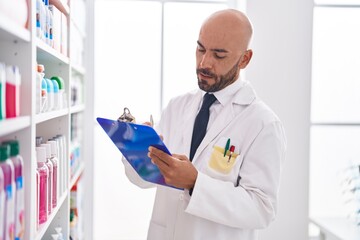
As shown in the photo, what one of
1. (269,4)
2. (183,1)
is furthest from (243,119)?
(183,1)

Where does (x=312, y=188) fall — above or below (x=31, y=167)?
below

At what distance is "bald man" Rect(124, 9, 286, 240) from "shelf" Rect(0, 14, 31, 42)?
62 cm

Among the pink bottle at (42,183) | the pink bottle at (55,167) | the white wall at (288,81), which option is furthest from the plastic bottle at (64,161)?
the white wall at (288,81)

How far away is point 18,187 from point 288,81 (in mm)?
2288

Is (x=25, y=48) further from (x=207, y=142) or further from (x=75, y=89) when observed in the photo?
(x=75, y=89)

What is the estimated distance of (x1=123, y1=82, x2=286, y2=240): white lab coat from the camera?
1.62 meters

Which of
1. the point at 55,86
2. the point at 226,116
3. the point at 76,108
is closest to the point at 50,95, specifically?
the point at 55,86

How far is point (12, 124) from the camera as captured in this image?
3.67ft

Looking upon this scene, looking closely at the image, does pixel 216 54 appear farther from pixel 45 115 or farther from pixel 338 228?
pixel 338 228

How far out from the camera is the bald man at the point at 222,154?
1614 millimetres

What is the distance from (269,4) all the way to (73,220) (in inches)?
76.7

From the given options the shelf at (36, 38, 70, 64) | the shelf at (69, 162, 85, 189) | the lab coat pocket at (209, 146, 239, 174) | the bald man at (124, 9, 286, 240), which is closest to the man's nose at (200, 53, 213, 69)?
the bald man at (124, 9, 286, 240)

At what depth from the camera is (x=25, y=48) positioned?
1312mm

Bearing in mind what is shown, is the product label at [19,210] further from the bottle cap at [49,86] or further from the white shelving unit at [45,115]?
the bottle cap at [49,86]
